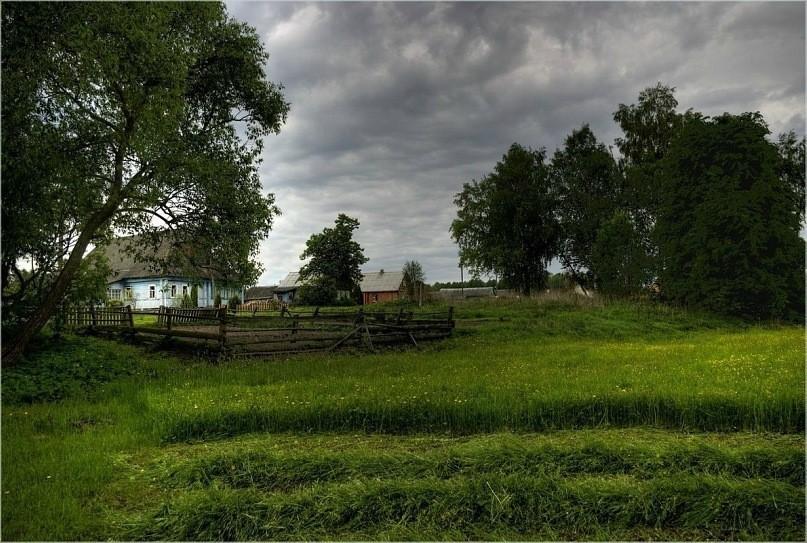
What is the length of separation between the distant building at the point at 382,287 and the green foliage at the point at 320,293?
13.8 metres

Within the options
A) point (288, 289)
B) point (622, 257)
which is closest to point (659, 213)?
point (622, 257)

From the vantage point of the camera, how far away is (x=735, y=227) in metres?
33.2

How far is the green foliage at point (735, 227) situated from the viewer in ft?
108

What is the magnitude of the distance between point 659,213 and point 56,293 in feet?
127

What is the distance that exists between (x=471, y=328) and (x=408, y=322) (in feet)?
16.6

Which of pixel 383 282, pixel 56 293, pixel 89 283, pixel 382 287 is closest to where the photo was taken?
pixel 56 293

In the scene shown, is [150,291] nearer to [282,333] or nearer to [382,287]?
[382,287]

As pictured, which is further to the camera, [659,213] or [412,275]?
[412,275]

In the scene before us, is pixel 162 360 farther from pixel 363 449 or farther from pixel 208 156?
pixel 363 449

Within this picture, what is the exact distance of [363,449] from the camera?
6.95 metres

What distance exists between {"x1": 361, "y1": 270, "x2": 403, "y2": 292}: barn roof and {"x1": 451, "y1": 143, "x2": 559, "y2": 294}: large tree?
74.5 ft

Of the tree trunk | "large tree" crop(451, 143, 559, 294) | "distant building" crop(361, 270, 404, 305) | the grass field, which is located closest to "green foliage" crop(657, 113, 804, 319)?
"large tree" crop(451, 143, 559, 294)

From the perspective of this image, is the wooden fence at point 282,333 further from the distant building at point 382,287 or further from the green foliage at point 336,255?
the distant building at point 382,287

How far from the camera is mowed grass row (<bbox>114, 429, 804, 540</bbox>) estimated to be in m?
4.89
